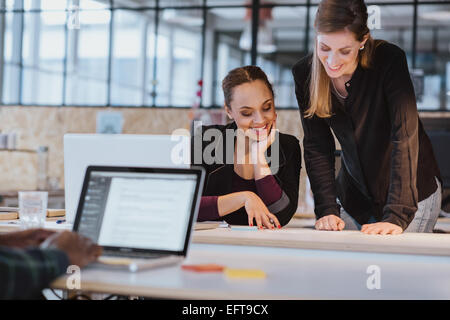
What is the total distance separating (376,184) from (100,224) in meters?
1.26

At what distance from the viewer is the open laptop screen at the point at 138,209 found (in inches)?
59.4

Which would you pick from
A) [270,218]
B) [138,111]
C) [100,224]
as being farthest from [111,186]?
[138,111]

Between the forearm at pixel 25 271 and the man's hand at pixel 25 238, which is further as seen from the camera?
the man's hand at pixel 25 238

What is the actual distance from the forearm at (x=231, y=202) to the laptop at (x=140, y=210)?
0.86 meters

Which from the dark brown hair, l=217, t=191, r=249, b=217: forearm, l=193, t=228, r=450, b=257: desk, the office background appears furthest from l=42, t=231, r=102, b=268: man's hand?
the office background

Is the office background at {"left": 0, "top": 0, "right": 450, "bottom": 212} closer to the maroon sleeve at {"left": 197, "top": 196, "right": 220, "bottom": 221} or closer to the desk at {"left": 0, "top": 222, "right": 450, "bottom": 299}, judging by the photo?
the maroon sleeve at {"left": 197, "top": 196, "right": 220, "bottom": 221}

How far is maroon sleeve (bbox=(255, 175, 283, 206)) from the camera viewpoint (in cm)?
258

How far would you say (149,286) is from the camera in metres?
1.21

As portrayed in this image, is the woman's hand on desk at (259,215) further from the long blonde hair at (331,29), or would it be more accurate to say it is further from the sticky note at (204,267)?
the sticky note at (204,267)

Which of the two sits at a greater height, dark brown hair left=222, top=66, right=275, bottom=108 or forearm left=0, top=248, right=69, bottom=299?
dark brown hair left=222, top=66, right=275, bottom=108

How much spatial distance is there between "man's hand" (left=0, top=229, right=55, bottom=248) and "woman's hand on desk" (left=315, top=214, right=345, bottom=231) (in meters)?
1.10

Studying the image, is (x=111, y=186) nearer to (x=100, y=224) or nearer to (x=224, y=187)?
(x=100, y=224)

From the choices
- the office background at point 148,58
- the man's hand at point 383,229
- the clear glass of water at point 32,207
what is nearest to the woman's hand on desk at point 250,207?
the man's hand at point 383,229
